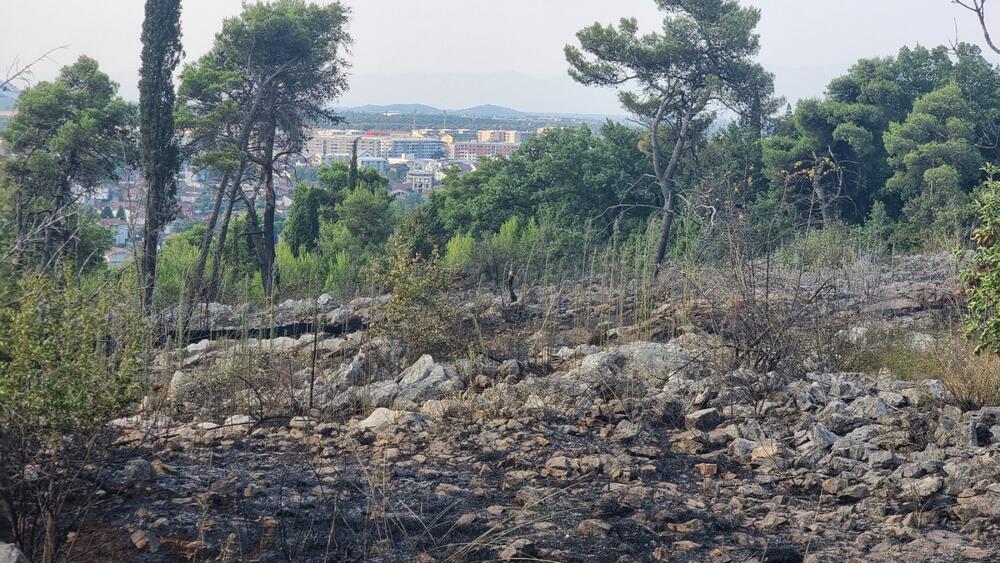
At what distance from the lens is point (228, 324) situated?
11438 millimetres

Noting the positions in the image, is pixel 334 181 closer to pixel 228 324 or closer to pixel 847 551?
pixel 228 324

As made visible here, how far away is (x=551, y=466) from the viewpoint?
15.5 ft

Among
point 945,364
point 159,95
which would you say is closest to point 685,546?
point 945,364

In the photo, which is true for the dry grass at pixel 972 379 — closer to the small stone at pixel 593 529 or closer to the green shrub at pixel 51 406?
the small stone at pixel 593 529

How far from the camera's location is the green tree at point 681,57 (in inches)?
654

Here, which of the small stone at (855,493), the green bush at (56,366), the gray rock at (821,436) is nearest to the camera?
the green bush at (56,366)

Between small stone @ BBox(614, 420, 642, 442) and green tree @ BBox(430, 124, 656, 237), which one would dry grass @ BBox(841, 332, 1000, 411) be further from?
green tree @ BBox(430, 124, 656, 237)

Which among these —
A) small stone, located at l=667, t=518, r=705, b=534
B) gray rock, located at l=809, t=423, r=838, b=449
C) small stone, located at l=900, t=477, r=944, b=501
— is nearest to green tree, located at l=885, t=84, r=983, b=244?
gray rock, located at l=809, t=423, r=838, b=449

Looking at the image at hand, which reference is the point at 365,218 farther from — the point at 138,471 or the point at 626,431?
the point at 138,471

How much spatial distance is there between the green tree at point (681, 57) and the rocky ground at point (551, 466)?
10143mm

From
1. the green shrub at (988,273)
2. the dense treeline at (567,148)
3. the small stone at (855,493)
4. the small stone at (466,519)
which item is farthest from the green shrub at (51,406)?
the dense treeline at (567,148)

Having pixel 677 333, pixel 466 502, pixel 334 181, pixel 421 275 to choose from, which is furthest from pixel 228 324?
pixel 334 181

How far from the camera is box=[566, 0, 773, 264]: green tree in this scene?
654 inches

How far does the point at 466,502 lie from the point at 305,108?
1717cm
